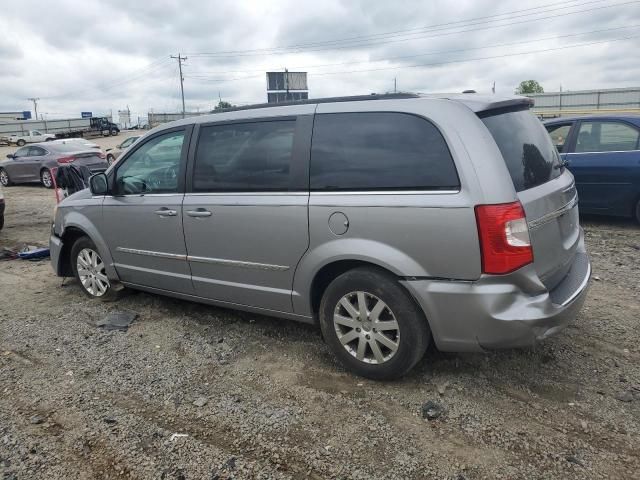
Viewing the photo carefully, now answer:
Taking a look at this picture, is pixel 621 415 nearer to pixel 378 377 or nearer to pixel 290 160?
pixel 378 377

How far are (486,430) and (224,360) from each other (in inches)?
75.1

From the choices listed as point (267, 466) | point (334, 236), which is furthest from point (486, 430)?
point (334, 236)

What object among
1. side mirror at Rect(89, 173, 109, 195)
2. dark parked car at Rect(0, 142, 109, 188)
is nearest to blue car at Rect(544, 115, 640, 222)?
side mirror at Rect(89, 173, 109, 195)

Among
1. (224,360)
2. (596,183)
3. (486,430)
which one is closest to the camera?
(486,430)

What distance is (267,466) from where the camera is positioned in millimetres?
2676

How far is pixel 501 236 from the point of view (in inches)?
111

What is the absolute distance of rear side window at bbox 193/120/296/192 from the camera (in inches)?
144

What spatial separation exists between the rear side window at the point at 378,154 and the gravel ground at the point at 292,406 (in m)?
1.31

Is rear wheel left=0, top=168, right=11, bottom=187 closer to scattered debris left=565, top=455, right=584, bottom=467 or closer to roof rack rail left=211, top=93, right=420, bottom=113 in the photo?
roof rack rail left=211, top=93, right=420, bottom=113

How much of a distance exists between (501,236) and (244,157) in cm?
195

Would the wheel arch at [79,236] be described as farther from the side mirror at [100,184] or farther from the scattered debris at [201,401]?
the scattered debris at [201,401]

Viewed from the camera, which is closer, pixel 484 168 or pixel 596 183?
pixel 484 168

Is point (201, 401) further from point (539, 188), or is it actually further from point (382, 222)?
point (539, 188)

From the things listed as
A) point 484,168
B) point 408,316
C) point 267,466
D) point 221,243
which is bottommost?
point 267,466
